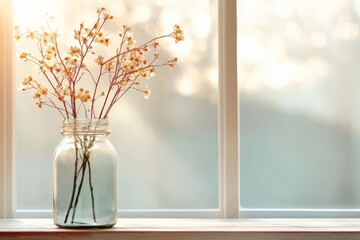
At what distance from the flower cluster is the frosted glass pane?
4 centimetres

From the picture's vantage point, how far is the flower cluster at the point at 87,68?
1997 millimetres

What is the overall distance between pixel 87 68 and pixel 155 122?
289mm

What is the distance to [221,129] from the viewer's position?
2.19 m

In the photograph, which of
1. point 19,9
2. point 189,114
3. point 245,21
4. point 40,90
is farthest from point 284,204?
point 19,9

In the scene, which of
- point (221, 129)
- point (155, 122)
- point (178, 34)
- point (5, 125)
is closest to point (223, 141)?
point (221, 129)

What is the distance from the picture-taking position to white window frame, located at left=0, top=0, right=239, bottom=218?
2.15 meters

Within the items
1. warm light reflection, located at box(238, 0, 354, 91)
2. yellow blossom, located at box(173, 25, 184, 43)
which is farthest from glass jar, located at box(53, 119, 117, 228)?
warm light reflection, located at box(238, 0, 354, 91)

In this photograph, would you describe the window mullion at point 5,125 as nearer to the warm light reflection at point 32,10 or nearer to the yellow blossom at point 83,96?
the warm light reflection at point 32,10

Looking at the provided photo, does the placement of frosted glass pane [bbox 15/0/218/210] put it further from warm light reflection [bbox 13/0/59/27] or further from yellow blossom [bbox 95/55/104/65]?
yellow blossom [bbox 95/55/104/65]

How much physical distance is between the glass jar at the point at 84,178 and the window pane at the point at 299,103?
49 centimetres

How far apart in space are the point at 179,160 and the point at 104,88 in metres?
0.35

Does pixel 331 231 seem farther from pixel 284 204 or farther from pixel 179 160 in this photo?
pixel 179 160

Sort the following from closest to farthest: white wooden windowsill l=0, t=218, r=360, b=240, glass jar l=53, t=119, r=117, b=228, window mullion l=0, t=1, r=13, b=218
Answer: white wooden windowsill l=0, t=218, r=360, b=240
glass jar l=53, t=119, r=117, b=228
window mullion l=0, t=1, r=13, b=218

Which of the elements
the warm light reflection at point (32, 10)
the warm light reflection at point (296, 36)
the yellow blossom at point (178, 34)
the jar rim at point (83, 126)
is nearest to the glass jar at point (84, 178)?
the jar rim at point (83, 126)
